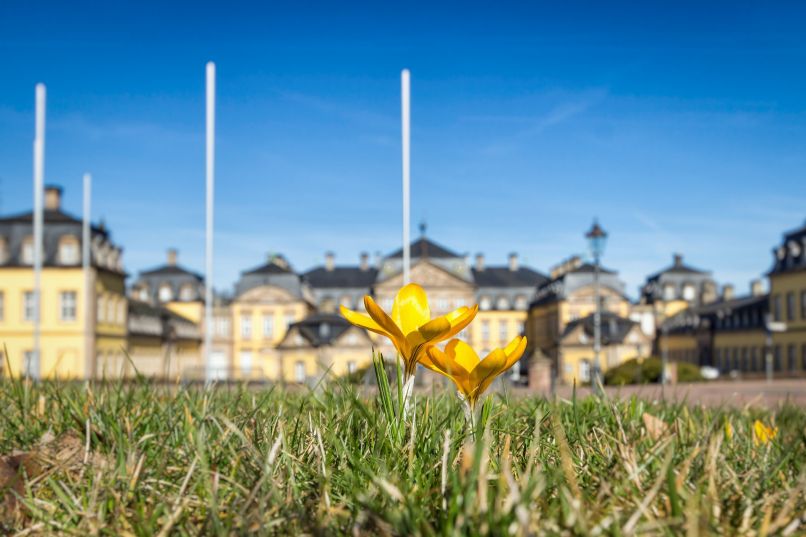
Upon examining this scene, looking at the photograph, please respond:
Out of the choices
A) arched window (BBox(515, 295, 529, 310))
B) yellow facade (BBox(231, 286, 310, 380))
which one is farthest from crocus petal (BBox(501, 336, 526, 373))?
arched window (BBox(515, 295, 529, 310))

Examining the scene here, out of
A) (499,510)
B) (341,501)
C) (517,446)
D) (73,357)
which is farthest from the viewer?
(73,357)

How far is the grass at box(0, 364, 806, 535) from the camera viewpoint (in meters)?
1.65

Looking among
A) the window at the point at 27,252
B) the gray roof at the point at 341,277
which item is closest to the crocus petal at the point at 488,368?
the window at the point at 27,252

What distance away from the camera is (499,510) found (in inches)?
60.2

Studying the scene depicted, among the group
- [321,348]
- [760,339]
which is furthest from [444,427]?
[760,339]

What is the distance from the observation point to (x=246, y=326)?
79062 millimetres

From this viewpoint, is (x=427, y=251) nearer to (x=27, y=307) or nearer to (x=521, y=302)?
(x=521, y=302)

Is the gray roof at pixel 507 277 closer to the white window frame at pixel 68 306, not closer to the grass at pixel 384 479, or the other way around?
the white window frame at pixel 68 306

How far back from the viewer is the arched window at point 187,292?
83438 millimetres

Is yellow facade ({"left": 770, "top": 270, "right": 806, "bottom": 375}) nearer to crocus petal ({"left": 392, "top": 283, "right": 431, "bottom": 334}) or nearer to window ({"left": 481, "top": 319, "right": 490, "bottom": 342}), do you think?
window ({"left": 481, "top": 319, "right": 490, "bottom": 342})

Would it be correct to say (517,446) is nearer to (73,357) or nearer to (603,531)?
(603,531)

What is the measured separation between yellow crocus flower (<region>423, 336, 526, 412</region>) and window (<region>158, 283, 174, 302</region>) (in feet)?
274

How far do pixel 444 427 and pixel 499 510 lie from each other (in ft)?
3.87

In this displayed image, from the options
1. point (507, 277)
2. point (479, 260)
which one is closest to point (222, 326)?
point (507, 277)
